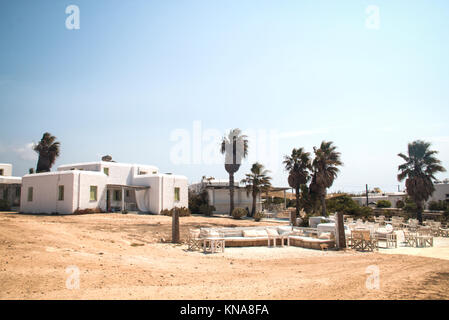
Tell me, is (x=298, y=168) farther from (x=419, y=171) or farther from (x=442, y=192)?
(x=442, y=192)

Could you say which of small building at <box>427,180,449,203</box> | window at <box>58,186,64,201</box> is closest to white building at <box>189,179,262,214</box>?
window at <box>58,186,64,201</box>

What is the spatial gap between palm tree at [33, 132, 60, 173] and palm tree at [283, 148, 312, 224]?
83.2ft

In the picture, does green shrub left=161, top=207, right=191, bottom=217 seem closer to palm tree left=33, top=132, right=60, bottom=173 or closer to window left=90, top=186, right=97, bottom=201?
window left=90, top=186, right=97, bottom=201

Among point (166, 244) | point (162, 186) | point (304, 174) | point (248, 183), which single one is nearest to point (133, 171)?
point (162, 186)

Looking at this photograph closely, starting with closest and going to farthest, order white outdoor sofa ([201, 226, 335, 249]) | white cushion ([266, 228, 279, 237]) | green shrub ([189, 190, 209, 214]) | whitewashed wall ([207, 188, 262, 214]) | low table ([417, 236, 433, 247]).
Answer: white outdoor sofa ([201, 226, 335, 249]), low table ([417, 236, 433, 247]), white cushion ([266, 228, 279, 237]), green shrub ([189, 190, 209, 214]), whitewashed wall ([207, 188, 262, 214])

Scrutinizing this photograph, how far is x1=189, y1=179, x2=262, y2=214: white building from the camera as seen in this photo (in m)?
38.9

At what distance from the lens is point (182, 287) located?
7199 millimetres

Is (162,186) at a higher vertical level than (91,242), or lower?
higher

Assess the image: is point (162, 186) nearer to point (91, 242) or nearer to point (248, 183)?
point (248, 183)

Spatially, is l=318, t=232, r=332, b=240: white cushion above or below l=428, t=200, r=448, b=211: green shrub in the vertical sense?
below

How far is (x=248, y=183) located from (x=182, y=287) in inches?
1163

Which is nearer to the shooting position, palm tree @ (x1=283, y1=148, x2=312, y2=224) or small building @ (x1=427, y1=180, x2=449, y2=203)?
palm tree @ (x1=283, y1=148, x2=312, y2=224)

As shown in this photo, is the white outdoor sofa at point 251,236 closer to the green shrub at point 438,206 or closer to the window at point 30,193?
the window at point 30,193
